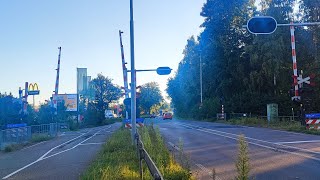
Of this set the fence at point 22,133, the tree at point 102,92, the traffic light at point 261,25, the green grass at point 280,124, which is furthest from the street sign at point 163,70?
the tree at point 102,92

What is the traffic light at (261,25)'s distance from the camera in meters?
13.7

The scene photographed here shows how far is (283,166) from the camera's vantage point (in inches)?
467

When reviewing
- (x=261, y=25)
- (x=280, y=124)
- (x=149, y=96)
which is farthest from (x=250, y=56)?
(x=149, y=96)

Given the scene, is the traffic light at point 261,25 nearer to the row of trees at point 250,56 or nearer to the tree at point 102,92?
the row of trees at point 250,56

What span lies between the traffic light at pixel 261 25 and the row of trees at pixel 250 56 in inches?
1293

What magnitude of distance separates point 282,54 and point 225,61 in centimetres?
1016

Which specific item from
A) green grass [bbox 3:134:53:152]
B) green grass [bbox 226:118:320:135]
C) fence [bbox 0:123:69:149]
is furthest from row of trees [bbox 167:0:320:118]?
green grass [bbox 3:134:53:152]

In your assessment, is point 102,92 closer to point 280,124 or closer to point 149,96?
point 149,96

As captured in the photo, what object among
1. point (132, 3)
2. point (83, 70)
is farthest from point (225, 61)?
point (132, 3)

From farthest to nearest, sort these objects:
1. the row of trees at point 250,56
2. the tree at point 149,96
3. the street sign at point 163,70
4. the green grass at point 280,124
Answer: the tree at point 149,96 < the row of trees at point 250,56 < the green grass at point 280,124 < the street sign at point 163,70

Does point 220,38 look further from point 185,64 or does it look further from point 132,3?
point 132,3

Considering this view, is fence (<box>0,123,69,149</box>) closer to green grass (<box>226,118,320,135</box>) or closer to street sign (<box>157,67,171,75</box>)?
street sign (<box>157,67,171,75</box>)

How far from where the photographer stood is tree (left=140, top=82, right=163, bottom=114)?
434 feet

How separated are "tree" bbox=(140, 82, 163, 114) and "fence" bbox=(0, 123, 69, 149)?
299 feet
